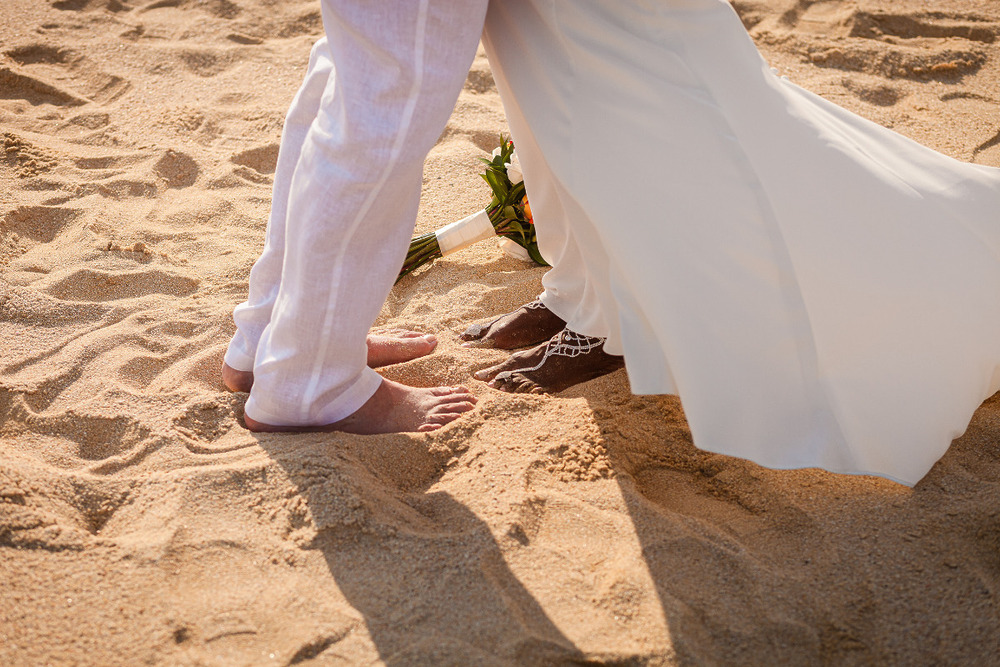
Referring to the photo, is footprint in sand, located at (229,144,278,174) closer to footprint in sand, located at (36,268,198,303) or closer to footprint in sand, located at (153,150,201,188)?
footprint in sand, located at (153,150,201,188)

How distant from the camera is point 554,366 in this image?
6.26 ft

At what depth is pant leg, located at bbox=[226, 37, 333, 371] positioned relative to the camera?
1598mm

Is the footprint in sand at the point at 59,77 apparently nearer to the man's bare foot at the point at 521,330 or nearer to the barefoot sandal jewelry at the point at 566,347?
the man's bare foot at the point at 521,330

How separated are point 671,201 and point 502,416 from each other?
2.08 ft

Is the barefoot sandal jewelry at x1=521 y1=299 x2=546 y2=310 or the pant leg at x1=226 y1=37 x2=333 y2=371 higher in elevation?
the pant leg at x1=226 y1=37 x2=333 y2=371

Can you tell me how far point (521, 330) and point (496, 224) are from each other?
1.44ft

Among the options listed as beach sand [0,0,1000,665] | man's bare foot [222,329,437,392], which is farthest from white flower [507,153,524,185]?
man's bare foot [222,329,437,392]

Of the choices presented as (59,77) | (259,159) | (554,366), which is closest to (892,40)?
(554,366)

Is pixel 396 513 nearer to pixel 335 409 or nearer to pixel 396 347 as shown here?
pixel 335 409

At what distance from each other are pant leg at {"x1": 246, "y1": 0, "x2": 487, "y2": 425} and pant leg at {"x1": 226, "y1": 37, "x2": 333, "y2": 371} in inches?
6.9

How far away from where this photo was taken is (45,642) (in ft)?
3.82

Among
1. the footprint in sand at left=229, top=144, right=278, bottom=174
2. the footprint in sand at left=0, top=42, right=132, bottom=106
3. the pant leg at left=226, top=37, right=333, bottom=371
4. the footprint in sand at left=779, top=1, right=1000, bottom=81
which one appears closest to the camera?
the pant leg at left=226, top=37, right=333, bottom=371

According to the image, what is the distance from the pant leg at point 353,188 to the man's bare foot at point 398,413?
4cm

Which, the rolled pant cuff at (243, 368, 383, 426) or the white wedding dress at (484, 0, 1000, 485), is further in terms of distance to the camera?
the rolled pant cuff at (243, 368, 383, 426)
